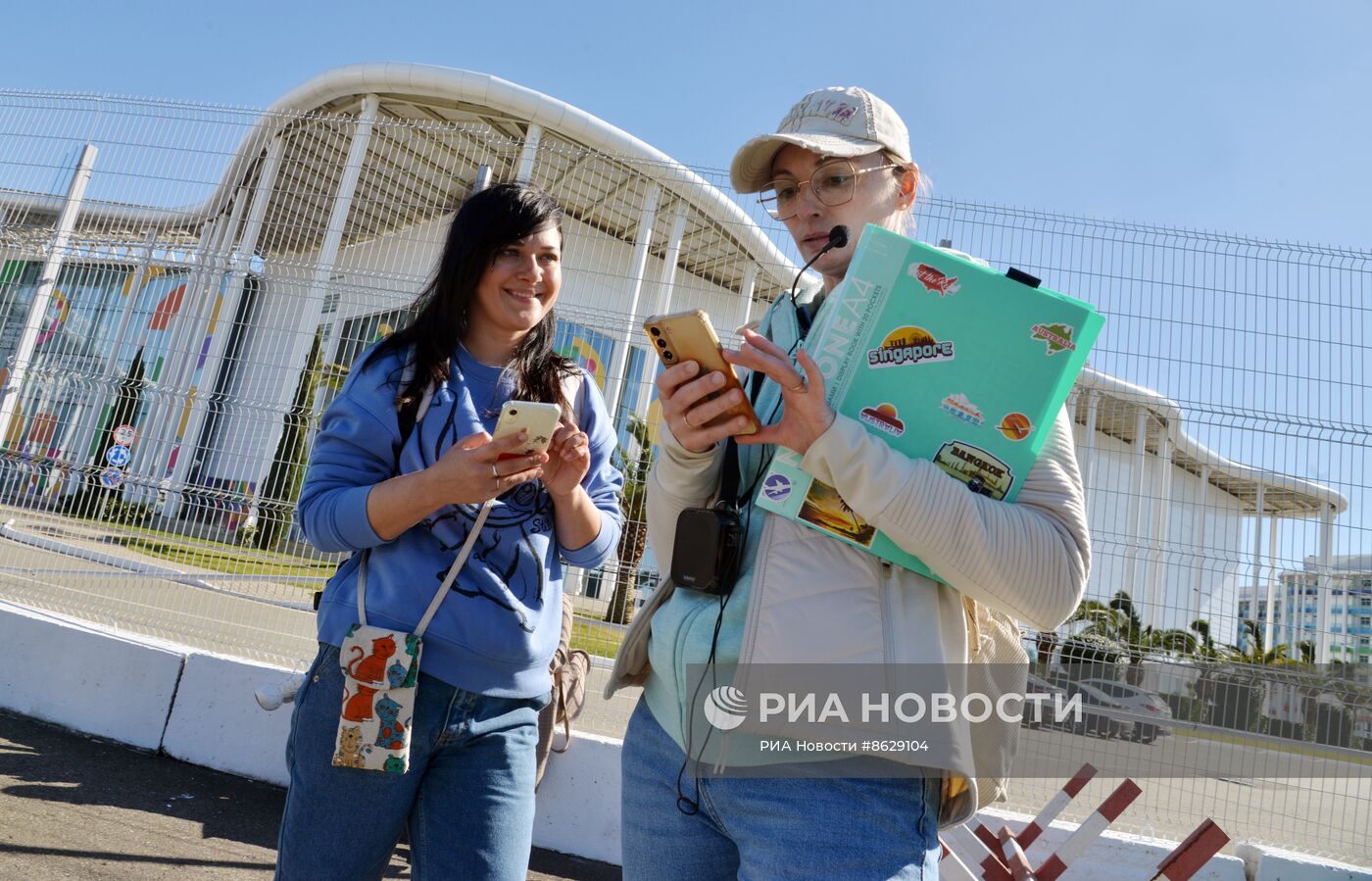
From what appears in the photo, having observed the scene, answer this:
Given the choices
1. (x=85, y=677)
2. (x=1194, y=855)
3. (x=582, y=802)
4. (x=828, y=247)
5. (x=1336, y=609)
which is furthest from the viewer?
(x=85, y=677)

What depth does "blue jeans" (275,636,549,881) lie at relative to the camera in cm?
151

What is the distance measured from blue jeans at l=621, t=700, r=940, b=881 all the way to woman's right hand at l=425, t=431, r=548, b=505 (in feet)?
1.80

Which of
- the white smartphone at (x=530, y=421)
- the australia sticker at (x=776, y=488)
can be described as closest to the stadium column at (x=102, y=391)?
the white smartphone at (x=530, y=421)

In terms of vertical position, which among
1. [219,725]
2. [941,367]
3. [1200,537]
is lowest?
[219,725]

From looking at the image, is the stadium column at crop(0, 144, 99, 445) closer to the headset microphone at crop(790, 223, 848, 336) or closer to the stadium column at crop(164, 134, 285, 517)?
the stadium column at crop(164, 134, 285, 517)

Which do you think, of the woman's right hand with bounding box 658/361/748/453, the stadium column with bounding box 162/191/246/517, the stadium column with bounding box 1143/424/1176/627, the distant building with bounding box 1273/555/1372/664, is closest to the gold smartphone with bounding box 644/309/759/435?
the woman's right hand with bounding box 658/361/748/453

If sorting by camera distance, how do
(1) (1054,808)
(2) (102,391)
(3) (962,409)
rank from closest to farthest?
(3) (962,409), (1) (1054,808), (2) (102,391)

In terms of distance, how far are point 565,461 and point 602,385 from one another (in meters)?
3.01

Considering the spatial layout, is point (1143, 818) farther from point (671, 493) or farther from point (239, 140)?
point (239, 140)

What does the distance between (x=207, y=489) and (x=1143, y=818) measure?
501 cm

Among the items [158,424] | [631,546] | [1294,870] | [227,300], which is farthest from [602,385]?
[1294,870]

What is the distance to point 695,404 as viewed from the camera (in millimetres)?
1252

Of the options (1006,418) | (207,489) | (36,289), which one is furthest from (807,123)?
Result: (36,289)

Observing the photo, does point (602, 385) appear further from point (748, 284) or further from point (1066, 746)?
point (1066, 746)
